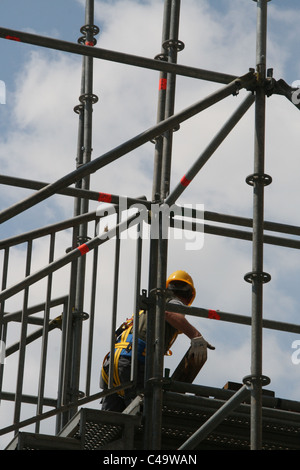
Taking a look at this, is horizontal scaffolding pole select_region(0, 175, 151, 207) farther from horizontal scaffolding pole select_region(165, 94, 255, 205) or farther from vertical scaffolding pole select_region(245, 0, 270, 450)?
vertical scaffolding pole select_region(245, 0, 270, 450)

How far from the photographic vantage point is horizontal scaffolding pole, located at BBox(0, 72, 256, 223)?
7.83 m

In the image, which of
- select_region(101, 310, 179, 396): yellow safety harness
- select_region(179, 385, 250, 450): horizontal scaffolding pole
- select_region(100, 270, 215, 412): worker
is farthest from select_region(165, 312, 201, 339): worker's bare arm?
select_region(179, 385, 250, 450): horizontal scaffolding pole

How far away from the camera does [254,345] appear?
7605mm

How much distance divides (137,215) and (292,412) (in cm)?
179

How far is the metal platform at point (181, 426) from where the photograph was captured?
7656mm

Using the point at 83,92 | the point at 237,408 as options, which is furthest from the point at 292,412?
the point at 83,92

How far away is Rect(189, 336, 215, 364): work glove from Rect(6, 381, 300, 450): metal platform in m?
0.60

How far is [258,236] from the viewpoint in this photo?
7.98 meters

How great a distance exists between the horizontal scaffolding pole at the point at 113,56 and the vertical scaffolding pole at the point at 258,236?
0.31m

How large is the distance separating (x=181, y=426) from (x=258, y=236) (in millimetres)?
1446

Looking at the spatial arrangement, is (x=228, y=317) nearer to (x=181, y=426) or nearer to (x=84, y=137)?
(x=181, y=426)

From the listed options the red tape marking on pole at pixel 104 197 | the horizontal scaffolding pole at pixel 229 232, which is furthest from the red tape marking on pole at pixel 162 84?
the red tape marking on pole at pixel 104 197

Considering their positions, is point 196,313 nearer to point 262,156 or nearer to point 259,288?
point 259,288

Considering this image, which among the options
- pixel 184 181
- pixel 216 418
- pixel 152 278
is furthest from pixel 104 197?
pixel 216 418
